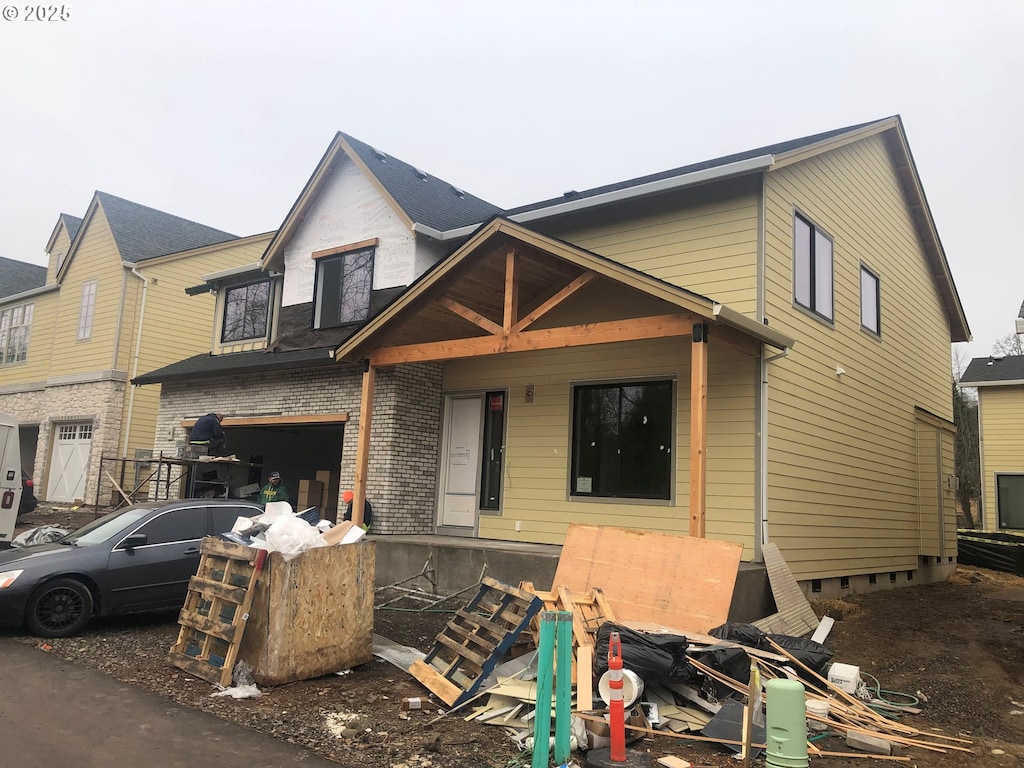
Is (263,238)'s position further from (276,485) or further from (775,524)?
(775,524)

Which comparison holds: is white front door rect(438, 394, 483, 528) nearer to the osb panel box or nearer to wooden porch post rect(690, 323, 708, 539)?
wooden porch post rect(690, 323, 708, 539)

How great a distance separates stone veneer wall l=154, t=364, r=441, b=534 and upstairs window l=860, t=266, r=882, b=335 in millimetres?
7496

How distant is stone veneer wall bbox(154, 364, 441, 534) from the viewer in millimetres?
13195

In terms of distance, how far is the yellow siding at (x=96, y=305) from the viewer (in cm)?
2238

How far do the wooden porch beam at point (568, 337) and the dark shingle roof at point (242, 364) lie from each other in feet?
8.45

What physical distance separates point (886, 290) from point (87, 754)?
14.3 m

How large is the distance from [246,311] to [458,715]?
13.1 metres

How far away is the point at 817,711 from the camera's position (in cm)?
612

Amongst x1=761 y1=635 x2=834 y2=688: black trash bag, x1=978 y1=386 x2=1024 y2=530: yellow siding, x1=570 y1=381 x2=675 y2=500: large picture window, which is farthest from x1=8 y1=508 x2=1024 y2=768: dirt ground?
x1=978 y1=386 x2=1024 y2=530: yellow siding

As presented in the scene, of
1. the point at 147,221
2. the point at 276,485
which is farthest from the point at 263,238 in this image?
the point at 276,485

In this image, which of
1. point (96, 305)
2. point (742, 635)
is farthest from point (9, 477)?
point (742, 635)

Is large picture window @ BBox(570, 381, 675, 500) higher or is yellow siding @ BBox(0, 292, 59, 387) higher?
yellow siding @ BBox(0, 292, 59, 387)

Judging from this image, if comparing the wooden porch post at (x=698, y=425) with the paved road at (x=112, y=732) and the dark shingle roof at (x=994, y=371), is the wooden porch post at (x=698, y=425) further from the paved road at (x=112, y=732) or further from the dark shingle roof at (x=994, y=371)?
the dark shingle roof at (x=994, y=371)

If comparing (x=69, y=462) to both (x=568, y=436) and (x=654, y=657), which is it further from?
(x=654, y=657)
